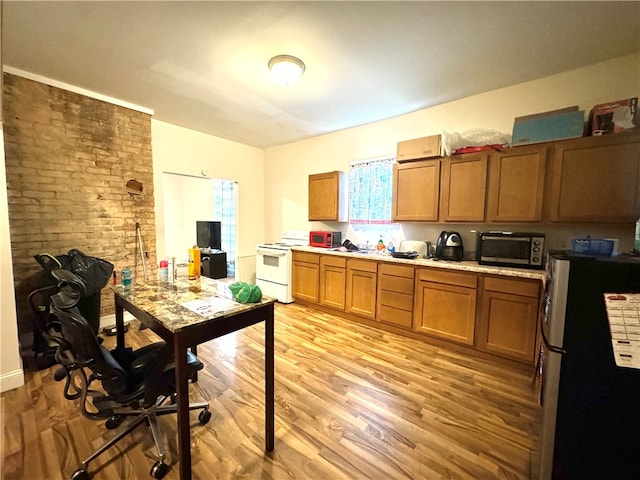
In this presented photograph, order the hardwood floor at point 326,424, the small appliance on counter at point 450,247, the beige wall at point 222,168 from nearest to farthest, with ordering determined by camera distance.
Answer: the hardwood floor at point 326,424 → the small appliance on counter at point 450,247 → the beige wall at point 222,168

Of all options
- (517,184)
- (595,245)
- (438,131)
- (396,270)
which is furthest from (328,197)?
(595,245)

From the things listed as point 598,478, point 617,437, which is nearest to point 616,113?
point 617,437

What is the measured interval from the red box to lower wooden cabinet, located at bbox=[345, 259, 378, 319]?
90.6 inches

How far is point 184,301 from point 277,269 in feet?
8.53

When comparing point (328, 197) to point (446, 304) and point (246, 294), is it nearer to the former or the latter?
point (446, 304)

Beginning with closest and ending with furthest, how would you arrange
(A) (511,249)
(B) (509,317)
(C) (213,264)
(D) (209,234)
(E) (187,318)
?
(E) (187,318), (B) (509,317), (A) (511,249), (C) (213,264), (D) (209,234)

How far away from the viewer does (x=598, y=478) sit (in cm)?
101

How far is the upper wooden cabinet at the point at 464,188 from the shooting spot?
2621 mm

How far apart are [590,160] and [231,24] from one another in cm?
305

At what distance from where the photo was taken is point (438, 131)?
316 cm

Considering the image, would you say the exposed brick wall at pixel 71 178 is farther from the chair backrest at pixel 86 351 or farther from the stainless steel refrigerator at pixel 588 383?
the stainless steel refrigerator at pixel 588 383

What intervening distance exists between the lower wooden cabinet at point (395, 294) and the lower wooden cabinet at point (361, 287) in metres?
0.08

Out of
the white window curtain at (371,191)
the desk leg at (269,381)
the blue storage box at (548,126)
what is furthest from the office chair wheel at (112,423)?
the blue storage box at (548,126)

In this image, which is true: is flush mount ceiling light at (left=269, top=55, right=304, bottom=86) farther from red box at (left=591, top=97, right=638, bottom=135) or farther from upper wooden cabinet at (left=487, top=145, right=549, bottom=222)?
red box at (left=591, top=97, right=638, bottom=135)
